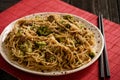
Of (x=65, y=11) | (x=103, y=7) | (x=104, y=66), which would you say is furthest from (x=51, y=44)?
(x=103, y=7)

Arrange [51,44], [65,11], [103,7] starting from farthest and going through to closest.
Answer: [103,7], [65,11], [51,44]

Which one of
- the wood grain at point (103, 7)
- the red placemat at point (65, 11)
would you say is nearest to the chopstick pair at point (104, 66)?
the red placemat at point (65, 11)

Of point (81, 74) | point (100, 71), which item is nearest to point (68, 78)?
point (81, 74)

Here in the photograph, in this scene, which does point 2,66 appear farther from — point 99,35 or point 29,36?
point 99,35

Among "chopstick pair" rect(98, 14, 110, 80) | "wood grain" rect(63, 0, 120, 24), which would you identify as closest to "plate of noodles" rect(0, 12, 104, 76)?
"chopstick pair" rect(98, 14, 110, 80)

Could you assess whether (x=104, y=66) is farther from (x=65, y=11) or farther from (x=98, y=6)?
(x=98, y=6)

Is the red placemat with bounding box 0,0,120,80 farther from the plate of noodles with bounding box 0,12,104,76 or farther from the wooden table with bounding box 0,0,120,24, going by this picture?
the wooden table with bounding box 0,0,120,24

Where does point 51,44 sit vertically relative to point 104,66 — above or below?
above
